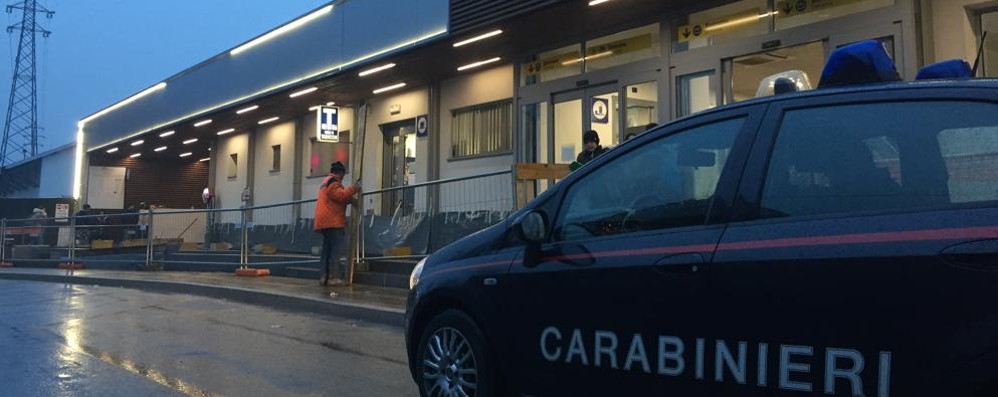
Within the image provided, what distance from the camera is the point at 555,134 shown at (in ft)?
43.2

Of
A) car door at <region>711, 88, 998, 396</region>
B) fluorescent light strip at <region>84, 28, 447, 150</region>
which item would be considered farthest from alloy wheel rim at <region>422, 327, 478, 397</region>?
fluorescent light strip at <region>84, 28, 447, 150</region>

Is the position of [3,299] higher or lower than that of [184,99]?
lower

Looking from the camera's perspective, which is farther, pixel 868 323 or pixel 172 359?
pixel 172 359

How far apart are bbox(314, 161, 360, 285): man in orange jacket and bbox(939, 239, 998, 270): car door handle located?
976cm

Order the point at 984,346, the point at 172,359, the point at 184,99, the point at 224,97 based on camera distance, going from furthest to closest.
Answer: the point at 184,99 → the point at 224,97 → the point at 172,359 → the point at 984,346

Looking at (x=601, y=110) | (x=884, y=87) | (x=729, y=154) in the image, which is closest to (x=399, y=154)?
(x=601, y=110)

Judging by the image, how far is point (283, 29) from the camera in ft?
58.4

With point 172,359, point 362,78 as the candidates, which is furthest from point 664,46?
point 172,359

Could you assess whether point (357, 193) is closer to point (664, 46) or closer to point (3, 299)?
point (664, 46)

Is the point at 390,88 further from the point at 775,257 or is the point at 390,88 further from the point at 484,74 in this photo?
the point at 775,257

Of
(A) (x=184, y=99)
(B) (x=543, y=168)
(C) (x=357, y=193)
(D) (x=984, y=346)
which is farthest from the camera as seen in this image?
(A) (x=184, y=99)

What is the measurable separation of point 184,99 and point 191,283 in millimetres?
10419

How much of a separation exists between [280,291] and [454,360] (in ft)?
24.2

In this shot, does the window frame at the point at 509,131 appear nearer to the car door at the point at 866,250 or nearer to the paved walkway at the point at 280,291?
the paved walkway at the point at 280,291
